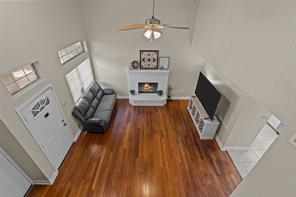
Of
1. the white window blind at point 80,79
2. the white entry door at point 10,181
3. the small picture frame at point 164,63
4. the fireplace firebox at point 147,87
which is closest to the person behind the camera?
the white entry door at point 10,181

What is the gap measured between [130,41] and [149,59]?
0.98m

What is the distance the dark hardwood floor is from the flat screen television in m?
1.00

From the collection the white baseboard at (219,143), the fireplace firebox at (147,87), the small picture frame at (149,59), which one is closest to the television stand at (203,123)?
the white baseboard at (219,143)

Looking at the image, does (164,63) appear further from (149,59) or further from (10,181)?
(10,181)

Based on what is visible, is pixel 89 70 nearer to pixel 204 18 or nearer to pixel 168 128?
pixel 168 128

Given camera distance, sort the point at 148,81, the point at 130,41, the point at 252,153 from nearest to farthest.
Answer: the point at 252,153
the point at 130,41
the point at 148,81

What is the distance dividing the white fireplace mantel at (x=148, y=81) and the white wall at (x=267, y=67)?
9.52ft

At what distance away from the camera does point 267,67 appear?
204 centimetres

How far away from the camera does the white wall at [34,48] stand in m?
2.30

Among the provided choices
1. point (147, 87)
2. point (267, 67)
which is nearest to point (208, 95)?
point (267, 67)

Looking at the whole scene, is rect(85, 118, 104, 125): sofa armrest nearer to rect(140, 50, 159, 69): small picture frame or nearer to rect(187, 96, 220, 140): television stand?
rect(140, 50, 159, 69): small picture frame

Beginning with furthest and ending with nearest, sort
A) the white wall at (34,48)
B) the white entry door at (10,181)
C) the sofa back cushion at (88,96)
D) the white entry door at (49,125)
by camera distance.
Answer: the sofa back cushion at (88,96), the white entry door at (49,125), the white entry door at (10,181), the white wall at (34,48)

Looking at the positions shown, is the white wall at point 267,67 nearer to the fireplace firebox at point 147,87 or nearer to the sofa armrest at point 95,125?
the fireplace firebox at point 147,87

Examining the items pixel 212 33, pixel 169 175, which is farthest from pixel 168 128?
pixel 212 33
